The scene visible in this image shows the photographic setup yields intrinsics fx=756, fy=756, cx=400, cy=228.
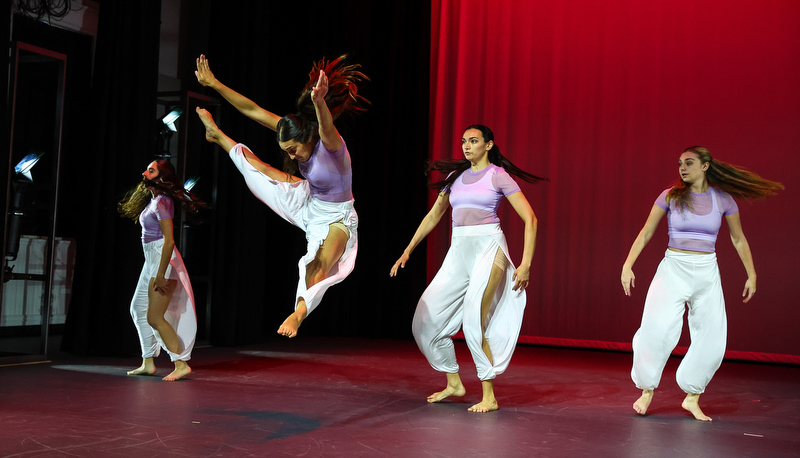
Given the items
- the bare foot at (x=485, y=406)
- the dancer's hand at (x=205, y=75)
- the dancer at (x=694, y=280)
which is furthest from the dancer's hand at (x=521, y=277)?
the dancer's hand at (x=205, y=75)

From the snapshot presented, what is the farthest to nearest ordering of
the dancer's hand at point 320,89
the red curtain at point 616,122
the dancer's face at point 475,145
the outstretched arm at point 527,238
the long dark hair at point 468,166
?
the red curtain at point 616,122 < the long dark hair at point 468,166 < the dancer's face at point 475,145 < the outstretched arm at point 527,238 < the dancer's hand at point 320,89

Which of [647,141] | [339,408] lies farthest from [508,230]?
[339,408]

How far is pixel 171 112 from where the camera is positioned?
7164 millimetres

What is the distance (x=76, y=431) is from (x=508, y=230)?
5238mm

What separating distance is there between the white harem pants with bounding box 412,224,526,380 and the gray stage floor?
13.4 inches

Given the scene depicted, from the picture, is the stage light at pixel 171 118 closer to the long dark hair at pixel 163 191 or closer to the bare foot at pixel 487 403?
the long dark hair at pixel 163 191

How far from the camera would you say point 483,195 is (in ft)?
14.2

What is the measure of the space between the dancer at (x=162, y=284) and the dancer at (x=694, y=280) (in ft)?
9.59

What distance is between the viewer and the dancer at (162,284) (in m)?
5.05

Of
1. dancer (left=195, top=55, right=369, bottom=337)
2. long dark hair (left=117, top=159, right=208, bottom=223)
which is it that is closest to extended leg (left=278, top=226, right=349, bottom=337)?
dancer (left=195, top=55, right=369, bottom=337)

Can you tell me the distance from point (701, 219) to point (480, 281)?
129 centimetres

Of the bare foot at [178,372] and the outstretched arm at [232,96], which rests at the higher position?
the outstretched arm at [232,96]

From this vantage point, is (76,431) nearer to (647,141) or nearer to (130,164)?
(130,164)

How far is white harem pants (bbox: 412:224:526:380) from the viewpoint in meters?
4.29
